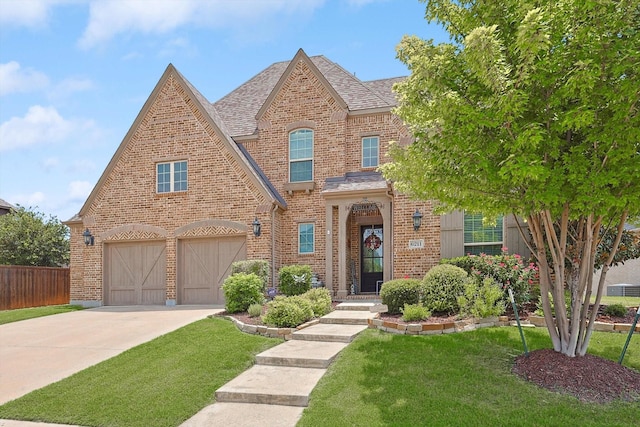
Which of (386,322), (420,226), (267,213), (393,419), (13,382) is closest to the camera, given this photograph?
(393,419)

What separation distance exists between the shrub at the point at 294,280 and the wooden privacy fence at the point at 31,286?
12.0 meters

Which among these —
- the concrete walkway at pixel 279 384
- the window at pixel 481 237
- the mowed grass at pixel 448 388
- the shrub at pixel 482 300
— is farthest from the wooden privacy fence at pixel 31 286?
the shrub at pixel 482 300

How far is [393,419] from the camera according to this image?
5.15 meters

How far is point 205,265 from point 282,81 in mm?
6912

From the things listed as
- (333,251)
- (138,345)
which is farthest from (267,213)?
(138,345)

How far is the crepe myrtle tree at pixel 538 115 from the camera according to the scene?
5.22 metres

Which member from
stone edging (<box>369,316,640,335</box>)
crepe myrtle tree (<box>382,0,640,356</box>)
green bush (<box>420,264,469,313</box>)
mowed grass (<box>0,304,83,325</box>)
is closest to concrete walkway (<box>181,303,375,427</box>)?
stone edging (<box>369,316,640,335</box>)

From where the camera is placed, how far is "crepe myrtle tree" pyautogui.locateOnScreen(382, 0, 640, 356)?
5.22 metres

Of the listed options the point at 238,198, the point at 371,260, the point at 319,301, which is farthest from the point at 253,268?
the point at 371,260

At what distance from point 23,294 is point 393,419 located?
18488 mm

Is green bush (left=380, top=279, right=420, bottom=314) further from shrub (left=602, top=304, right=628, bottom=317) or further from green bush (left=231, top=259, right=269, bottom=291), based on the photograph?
green bush (left=231, top=259, right=269, bottom=291)

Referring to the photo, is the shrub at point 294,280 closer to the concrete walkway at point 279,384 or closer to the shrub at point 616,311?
the concrete walkway at point 279,384

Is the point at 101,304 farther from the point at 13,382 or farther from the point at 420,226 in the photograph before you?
the point at 420,226

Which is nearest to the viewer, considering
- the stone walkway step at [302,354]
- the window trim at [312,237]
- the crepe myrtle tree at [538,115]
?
the crepe myrtle tree at [538,115]
